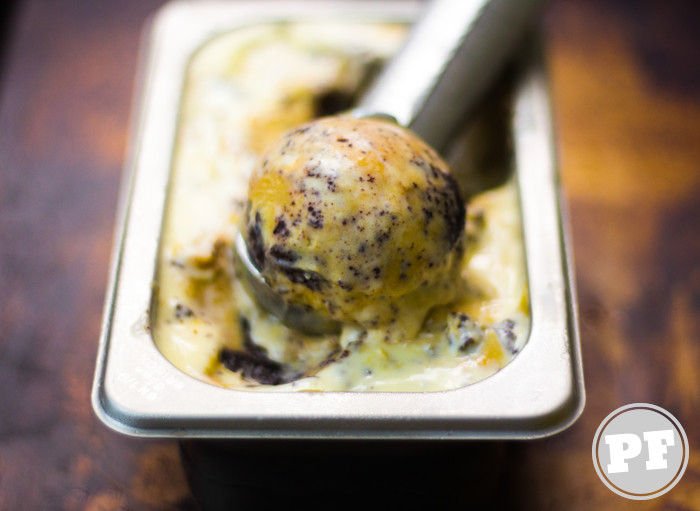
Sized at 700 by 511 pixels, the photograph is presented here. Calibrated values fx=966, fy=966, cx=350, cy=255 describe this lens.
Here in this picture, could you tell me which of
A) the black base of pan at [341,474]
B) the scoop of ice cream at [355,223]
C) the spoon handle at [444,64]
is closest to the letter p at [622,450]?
the black base of pan at [341,474]

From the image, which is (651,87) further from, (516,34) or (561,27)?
(516,34)

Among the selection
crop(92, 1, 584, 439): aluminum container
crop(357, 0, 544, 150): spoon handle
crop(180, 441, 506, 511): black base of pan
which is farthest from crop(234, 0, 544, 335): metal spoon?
crop(180, 441, 506, 511): black base of pan

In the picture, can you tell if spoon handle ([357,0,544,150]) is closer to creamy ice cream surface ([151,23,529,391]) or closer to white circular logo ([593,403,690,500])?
creamy ice cream surface ([151,23,529,391])

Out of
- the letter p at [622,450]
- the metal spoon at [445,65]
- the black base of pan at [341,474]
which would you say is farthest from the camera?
the metal spoon at [445,65]

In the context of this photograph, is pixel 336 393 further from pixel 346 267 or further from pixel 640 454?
pixel 640 454

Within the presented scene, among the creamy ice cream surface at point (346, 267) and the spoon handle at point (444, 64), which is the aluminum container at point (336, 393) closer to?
the creamy ice cream surface at point (346, 267)

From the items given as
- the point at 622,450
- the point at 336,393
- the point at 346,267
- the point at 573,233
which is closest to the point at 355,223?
the point at 346,267
